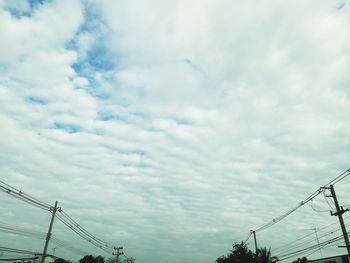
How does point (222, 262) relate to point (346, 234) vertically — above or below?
above

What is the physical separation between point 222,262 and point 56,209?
44.1 m

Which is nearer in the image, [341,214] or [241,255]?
[341,214]

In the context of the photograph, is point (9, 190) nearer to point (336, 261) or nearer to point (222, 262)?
point (336, 261)

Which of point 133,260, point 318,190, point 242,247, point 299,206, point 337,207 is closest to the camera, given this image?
point 337,207

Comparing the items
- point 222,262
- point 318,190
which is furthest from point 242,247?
point 318,190

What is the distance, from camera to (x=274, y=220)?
46.8 meters

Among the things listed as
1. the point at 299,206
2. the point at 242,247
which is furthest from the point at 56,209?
the point at 242,247

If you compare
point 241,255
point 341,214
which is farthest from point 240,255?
point 341,214

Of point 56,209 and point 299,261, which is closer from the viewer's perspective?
point 56,209

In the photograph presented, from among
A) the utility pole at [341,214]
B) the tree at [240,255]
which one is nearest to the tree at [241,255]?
the tree at [240,255]

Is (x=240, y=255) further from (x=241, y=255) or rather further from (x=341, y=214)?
(x=341, y=214)

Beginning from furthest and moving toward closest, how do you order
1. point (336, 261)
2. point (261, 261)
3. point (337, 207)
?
1. point (261, 261)
2. point (336, 261)
3. point (337, 207)

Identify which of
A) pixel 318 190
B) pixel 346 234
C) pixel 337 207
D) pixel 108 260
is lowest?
pixel 346 234

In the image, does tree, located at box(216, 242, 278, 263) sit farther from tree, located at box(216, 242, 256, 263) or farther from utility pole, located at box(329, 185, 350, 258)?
utility pole, located at box(329, 185, 350, 258)
